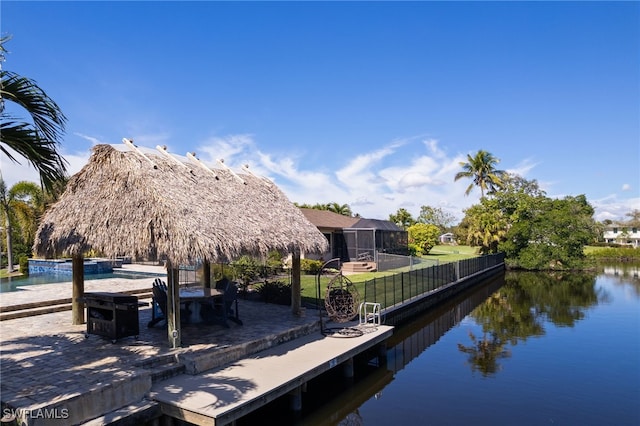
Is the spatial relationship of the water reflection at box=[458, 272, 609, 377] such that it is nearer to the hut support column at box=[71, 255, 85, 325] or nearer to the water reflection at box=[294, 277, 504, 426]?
the water reflection at box=[294, 277, 504, 426]

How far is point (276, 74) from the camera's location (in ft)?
65.7

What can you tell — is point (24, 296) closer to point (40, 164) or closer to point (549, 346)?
point (40, 164)

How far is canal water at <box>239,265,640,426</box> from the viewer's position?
8867 mm

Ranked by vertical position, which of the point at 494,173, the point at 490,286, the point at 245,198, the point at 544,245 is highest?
the point at 494,173

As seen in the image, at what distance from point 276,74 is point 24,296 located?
1372 cm

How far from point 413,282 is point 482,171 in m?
37.3

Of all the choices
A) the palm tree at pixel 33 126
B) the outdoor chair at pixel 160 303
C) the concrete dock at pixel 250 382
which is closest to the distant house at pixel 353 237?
the outdoor chair at pixel 160 303

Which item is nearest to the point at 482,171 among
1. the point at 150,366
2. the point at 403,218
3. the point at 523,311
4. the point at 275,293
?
the point at 403,218

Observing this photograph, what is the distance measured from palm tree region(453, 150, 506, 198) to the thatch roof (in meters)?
45.5

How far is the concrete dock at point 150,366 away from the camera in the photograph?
614 cm

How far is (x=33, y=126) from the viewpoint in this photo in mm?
6824

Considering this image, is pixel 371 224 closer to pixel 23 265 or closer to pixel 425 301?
pixel 425 301

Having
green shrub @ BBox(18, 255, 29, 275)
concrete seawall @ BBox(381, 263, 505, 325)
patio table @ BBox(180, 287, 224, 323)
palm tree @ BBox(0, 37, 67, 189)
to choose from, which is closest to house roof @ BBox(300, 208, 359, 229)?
concrete seawall @ BBox(381, 263, 505, 325)

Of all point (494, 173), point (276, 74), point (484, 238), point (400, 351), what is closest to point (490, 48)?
point (276, 74)
